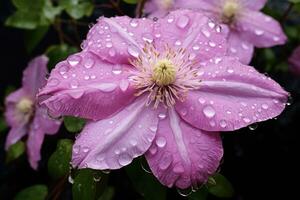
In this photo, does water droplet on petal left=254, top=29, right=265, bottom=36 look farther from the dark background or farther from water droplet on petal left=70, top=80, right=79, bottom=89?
water droplet on petal left=70, top=80, right=79, bottom=89

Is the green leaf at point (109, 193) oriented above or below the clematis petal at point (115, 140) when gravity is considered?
below

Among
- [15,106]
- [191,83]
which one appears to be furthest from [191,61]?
[15,106]

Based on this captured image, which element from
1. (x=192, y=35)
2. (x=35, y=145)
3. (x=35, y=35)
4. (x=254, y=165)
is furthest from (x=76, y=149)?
(x=254, y=165)

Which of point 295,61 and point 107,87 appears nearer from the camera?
point 107,87

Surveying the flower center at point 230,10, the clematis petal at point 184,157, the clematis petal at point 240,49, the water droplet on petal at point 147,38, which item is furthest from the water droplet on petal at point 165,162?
the flower center at point 230,10

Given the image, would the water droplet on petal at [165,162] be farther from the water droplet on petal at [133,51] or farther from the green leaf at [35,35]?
the green leaf at [35,35]

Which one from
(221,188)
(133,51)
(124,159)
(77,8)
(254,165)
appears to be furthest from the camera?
(254,165)

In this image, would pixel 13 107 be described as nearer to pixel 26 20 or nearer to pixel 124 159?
pixel 26 20
